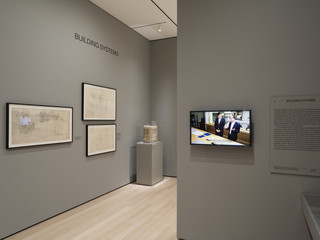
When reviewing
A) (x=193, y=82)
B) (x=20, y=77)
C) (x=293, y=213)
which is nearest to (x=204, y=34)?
(x=193, y=82)

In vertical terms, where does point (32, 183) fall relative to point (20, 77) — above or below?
below

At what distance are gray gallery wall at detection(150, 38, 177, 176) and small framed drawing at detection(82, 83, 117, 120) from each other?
1595 mm

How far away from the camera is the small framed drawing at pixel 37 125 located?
2924 mm

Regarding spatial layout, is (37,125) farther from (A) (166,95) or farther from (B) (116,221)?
(A) (166,95)

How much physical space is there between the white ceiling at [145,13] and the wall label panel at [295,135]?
9.40 ft

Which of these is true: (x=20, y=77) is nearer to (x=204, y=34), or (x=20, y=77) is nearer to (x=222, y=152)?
(x=204, y=34)

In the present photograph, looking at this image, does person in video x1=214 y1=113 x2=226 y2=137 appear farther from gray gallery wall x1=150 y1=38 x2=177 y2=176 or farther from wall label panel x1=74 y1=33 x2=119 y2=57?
gray gallery wall x1=150 y1=38 x2=177 y2=176

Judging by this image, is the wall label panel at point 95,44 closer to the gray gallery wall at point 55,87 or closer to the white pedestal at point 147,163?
the gray gallery wall at point 55,87

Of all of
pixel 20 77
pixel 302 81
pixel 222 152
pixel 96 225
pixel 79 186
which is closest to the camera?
pixel 302 81

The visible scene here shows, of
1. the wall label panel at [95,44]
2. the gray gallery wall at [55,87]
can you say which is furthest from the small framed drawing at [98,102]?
the wall label panel at [95,44]

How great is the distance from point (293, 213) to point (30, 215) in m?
3.19

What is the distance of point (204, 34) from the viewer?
2.72m

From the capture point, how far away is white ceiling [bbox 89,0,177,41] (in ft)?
13.9

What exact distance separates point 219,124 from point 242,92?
0.42m
